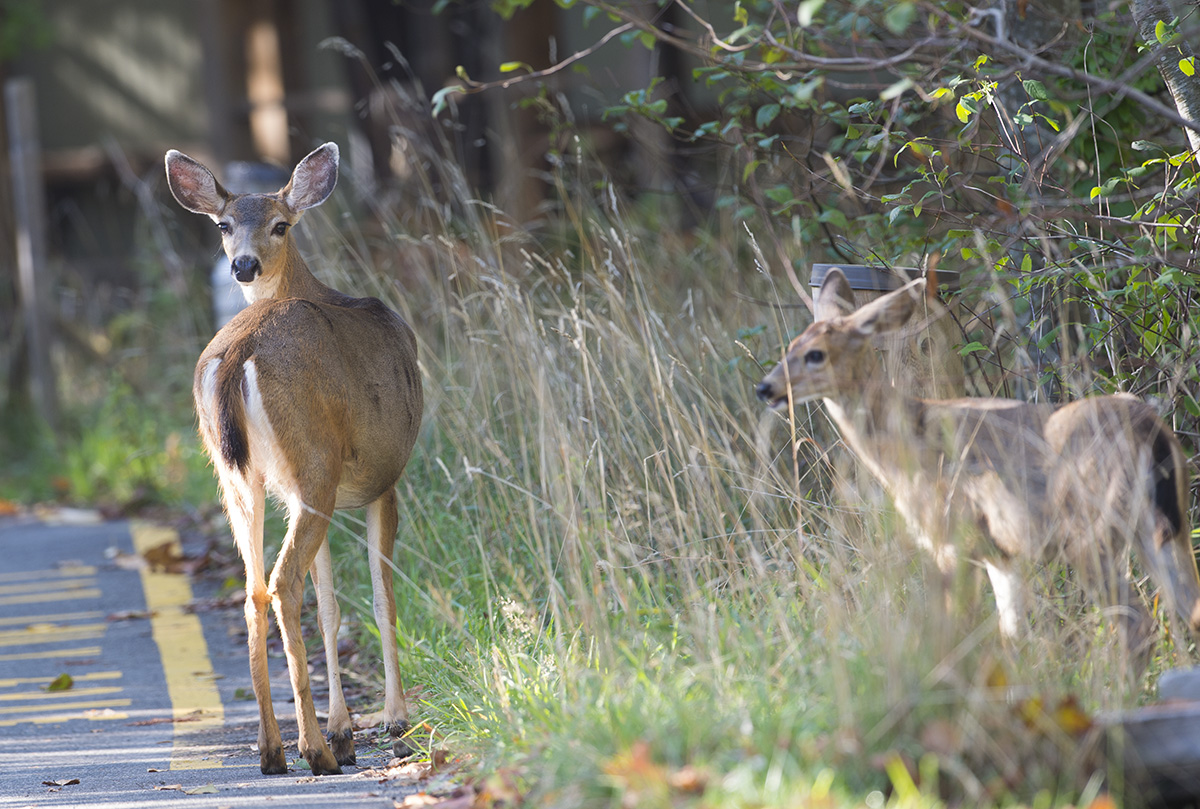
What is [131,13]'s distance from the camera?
17078mm

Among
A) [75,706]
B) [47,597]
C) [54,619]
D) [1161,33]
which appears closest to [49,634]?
[54,619]

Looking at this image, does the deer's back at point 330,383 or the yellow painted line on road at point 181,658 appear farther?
the yellow painted line on road at point 181,658

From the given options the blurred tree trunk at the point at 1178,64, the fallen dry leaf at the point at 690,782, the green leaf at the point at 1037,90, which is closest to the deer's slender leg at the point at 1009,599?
the fallen dry leaf at the point at 690,782

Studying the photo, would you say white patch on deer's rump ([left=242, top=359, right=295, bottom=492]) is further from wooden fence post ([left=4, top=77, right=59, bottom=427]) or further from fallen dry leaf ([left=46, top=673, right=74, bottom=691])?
wooden fence post ([left=4, top=77, right=59, bottom=427])

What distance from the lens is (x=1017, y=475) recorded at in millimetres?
3488

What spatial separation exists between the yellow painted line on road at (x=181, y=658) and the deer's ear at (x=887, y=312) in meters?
2.59

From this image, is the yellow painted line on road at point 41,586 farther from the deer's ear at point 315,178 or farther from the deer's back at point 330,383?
the deer's back at point 330,383

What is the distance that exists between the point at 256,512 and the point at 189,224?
40.8 feet

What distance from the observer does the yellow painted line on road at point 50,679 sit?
19.2 feet

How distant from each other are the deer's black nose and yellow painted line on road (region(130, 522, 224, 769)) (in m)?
1.68

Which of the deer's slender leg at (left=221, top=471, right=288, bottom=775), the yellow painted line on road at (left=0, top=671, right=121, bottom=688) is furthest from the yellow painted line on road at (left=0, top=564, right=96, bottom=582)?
the deer's slender leg at (left=221, top=471, right=288, bottom=775)

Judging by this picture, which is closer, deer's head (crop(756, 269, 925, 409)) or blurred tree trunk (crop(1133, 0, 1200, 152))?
deer's head (crop(756, 269, 925, 409))

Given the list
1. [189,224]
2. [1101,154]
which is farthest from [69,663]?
[189,224]

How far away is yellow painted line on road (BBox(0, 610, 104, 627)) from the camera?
22.6 ft
